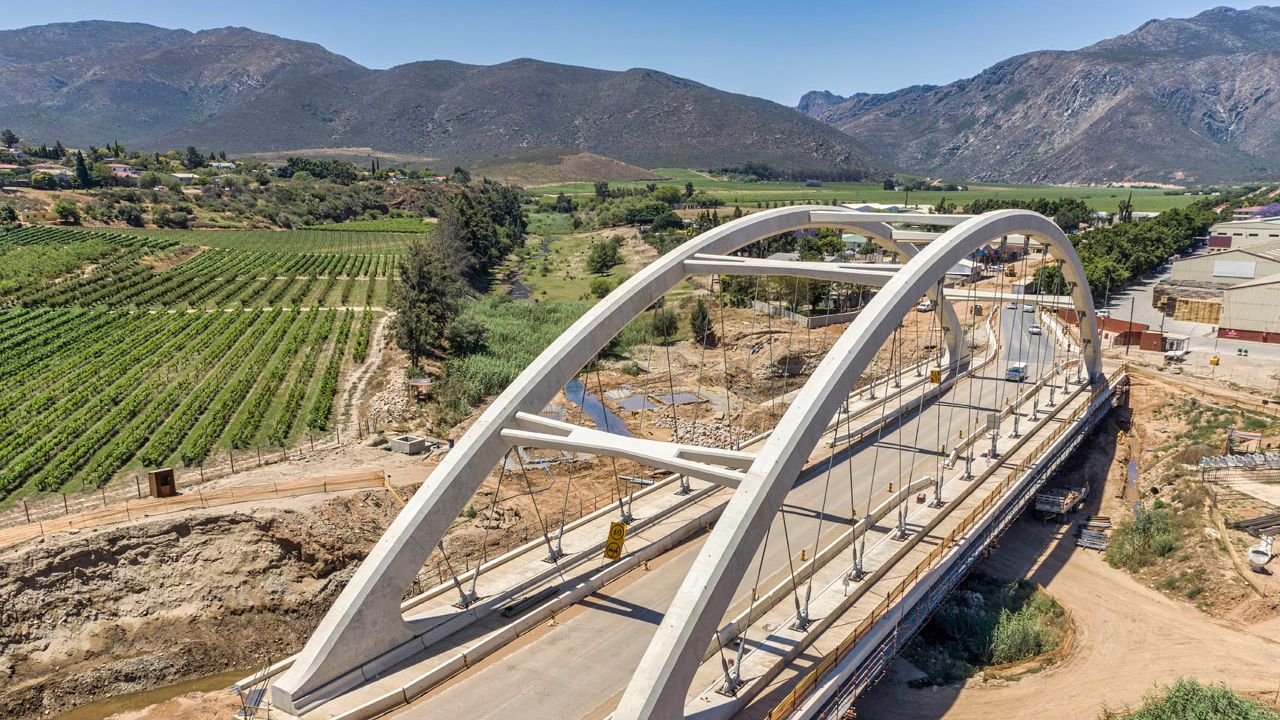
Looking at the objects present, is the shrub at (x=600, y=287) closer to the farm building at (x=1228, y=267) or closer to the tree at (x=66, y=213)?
the farm building at (x=1228, y=267)

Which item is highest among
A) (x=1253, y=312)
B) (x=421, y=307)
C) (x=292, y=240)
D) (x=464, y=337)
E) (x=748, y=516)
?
(x=292, y=240)

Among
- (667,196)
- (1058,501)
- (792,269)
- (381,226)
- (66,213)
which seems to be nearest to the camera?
(792,269)

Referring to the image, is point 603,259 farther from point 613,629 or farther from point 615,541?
point 615,541

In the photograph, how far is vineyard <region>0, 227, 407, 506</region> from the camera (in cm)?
2708

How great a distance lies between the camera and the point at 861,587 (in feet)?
53.5

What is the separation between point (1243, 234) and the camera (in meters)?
69.2

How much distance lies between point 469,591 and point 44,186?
343 ft

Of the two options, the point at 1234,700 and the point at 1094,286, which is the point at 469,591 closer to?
the point at 1234,700

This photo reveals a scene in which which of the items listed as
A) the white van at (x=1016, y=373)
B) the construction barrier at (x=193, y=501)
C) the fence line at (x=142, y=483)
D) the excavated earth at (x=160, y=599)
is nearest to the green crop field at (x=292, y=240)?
the fence line at (x=142, y=483)

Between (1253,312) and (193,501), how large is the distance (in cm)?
4990

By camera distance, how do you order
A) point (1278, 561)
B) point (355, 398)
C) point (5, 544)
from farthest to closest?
point (355, 398) < point (1278, 561) < point (5, 544)

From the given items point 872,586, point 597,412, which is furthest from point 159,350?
point 872,586

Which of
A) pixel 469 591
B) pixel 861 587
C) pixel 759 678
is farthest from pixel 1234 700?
pixel 469 591

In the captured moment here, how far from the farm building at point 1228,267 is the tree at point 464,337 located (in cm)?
4763
